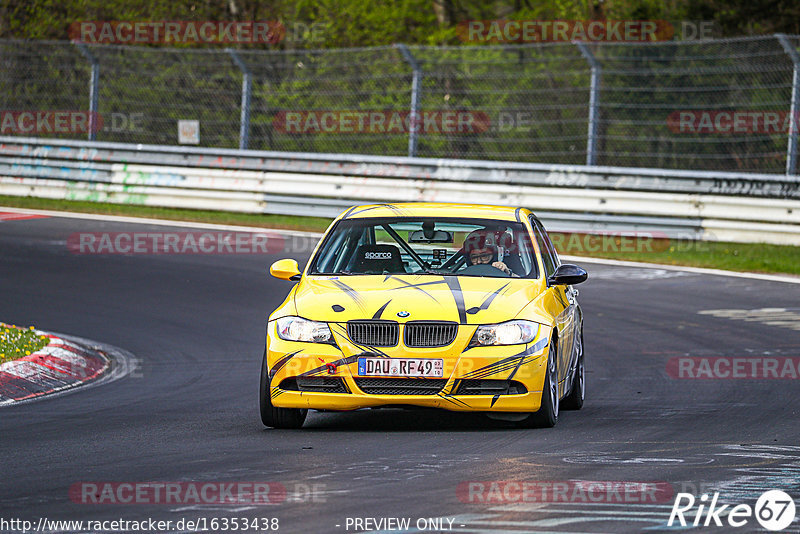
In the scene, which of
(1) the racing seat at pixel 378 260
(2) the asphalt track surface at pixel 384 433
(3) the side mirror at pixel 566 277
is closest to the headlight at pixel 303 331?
(2) the asphalt track surface at pixel 384 433

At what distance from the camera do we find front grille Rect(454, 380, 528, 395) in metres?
8.44

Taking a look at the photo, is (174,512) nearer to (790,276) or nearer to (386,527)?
(386,527)

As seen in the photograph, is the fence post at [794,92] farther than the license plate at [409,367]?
Yes

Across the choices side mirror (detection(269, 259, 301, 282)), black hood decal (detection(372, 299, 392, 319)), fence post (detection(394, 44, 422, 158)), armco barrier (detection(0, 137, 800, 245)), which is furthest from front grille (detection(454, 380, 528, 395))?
fence post (detection(394, 44, 422, 158))

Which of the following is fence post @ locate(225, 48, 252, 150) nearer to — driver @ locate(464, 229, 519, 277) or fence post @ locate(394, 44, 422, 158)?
fence post @ locate(394, 44, 422, 158)

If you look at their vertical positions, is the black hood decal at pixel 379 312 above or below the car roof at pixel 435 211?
below

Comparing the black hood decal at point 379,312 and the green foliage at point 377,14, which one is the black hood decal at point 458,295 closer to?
the black hood decal at point 379,312

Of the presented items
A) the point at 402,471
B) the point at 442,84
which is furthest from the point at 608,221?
the point at 402,471

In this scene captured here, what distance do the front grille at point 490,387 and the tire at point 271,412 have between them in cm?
108

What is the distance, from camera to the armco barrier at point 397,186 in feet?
65.8

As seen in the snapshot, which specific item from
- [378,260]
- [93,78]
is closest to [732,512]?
[378,260]

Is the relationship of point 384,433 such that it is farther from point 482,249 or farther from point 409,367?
point 482,249

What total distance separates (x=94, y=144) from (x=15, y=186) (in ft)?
6.42

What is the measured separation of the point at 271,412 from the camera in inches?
343
